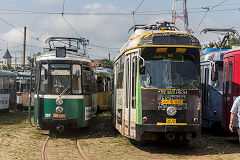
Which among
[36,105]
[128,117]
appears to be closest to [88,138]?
[36,105]

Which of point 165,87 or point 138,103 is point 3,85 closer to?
point 138,103

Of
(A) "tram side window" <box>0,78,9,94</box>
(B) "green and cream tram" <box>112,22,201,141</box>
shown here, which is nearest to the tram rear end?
(B) "green and cream tram" <box>112,22,201,141</box>

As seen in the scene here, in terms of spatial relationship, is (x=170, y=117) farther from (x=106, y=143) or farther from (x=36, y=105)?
(x=36, y=105)

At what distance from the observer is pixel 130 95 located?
984 cm

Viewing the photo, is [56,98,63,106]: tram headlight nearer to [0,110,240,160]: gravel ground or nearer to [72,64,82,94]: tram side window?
[72,64,82,94]: tram side window

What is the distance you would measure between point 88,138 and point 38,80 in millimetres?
2727

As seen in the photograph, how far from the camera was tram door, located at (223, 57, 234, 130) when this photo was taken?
1134 centimetres

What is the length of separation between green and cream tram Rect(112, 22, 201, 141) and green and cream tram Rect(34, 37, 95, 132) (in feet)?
9.96

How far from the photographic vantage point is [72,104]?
39.6ft

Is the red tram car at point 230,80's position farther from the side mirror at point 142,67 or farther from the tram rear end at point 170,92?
the side mirror at point 142,67

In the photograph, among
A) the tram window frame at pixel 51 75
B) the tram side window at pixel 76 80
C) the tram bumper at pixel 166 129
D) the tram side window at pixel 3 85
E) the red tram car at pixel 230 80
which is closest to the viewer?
the tram bumper at pixel 166 129

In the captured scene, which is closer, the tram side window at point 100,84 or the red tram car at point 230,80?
the red tram car at point 230,80

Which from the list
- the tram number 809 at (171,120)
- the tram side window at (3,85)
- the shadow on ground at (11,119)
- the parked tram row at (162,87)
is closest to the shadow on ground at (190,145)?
the parked tram row at (162,87)

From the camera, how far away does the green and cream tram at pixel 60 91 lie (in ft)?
39.4
